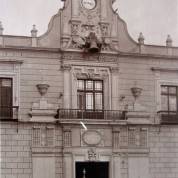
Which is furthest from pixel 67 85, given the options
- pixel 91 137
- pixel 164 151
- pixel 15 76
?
pixel 164 151

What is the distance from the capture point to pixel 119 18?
2909 centimetres

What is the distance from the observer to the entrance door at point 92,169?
27.2 metres

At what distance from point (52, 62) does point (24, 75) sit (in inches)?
58.3

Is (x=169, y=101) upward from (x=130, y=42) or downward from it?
downward

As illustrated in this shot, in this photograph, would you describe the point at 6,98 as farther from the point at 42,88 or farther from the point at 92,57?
the point at 92,57

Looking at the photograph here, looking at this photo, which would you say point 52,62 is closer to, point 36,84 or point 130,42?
point 36,84

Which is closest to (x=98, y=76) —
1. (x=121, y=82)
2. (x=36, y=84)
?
(x=121, y=82)

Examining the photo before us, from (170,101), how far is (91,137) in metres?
4.68

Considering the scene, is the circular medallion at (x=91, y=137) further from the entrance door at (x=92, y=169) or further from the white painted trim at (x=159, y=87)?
the white painted trim at (x=159, y=87)

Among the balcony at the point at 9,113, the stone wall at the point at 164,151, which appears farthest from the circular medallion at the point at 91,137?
the balcony at the point at 9,113

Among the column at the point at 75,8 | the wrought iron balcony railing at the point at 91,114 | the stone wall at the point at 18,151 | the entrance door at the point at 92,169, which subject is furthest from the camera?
the column at the point at 75,8

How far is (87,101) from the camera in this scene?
27953 millimetres

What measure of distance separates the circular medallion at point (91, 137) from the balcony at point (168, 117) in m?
3.38

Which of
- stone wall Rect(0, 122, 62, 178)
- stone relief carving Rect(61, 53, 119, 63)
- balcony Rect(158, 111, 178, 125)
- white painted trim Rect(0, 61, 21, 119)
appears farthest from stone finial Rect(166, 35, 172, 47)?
stone wall Rect(0, 122, 62, 178)
